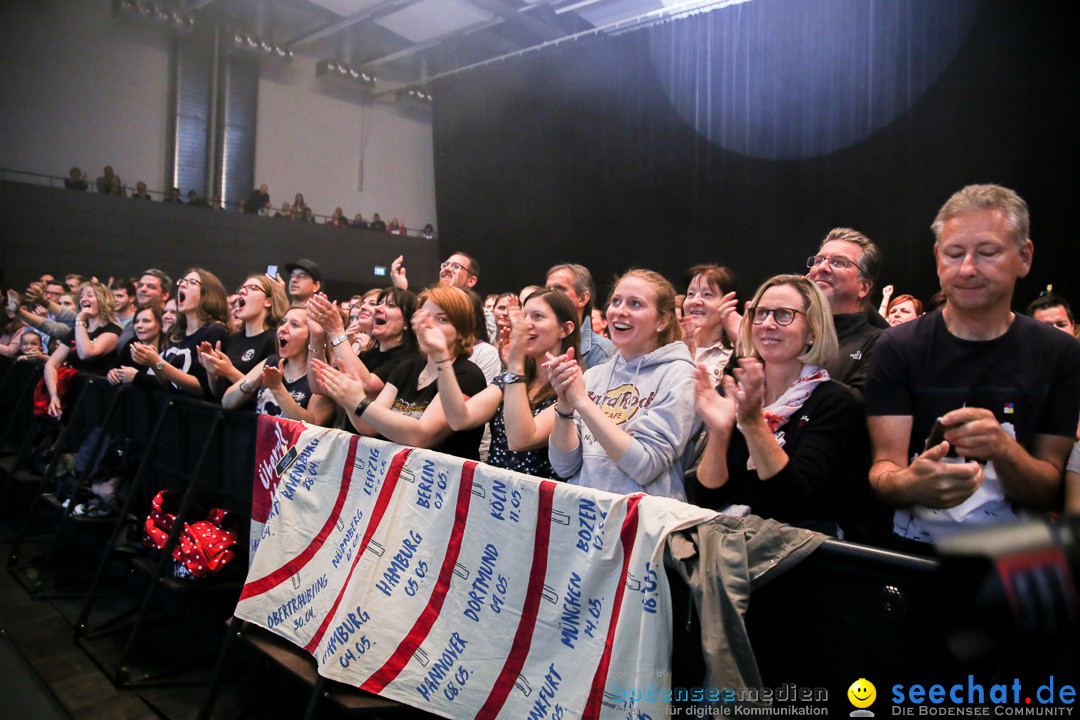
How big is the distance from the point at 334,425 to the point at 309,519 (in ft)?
2.81

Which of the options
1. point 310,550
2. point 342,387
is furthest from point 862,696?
point 342,387

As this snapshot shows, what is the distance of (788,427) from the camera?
1955 mm

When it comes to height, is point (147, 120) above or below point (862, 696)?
above

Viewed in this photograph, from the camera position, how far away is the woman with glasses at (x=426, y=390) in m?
2.79

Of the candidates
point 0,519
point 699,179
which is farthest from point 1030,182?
point 0,519

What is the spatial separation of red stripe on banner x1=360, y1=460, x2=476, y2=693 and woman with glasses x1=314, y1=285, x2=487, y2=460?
65 centimetres

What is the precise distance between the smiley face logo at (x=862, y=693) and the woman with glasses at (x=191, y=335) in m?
3.88

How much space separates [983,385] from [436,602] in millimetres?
1627

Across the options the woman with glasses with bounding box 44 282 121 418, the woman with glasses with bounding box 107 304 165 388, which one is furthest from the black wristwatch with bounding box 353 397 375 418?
the woman with glasses with bounding box 44 282 121 418

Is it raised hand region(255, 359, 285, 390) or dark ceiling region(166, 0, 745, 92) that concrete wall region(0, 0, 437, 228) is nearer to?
dark ceiling region(166, 0, 745, 92)

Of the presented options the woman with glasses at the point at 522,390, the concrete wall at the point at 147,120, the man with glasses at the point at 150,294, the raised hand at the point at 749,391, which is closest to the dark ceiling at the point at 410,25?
the concrete wall at the point at 147,120

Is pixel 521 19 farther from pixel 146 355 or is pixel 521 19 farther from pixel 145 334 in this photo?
pixel 146 355

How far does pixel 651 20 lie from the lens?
10250mm

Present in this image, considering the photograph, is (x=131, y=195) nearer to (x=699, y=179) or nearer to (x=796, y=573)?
(x=699, y=179)
